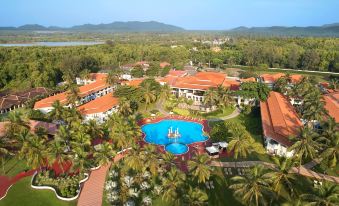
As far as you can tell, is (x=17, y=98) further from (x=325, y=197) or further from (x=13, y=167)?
(x=325, y=197)

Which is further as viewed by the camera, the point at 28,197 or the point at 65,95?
the point at 65,95

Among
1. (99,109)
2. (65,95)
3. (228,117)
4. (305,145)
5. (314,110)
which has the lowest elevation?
(228,117)

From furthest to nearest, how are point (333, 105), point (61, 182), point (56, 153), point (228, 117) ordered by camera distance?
point (228, 117) < point (333, 105) < point (61, 182) < point (56, 153)

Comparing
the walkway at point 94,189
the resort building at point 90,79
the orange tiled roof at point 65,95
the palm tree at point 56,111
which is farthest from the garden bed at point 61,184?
the resort building at point 90,79

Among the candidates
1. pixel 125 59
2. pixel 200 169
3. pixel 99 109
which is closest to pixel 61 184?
pixel 200 169

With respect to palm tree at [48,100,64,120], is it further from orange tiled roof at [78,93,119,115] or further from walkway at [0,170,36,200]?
walkway at [0,170,36,200]

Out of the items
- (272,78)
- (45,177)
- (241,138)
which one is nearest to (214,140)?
(241,138)

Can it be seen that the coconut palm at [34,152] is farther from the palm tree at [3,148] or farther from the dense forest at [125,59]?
the dense forest at [125,59]

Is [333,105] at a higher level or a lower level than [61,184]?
higher
